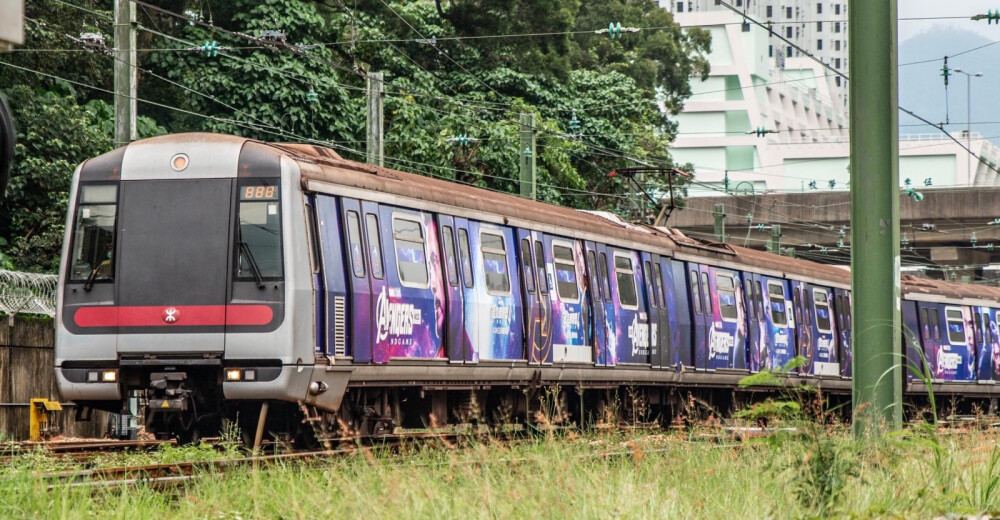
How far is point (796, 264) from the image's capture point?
87.5ft

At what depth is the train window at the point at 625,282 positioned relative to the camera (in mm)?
20688

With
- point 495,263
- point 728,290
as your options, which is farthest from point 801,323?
point 495,263

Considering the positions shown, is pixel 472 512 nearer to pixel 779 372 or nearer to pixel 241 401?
pixel 779 372

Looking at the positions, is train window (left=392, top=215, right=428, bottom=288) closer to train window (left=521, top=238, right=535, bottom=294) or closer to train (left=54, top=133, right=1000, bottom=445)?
train (left=54, top=133, right=1000, bottom=445)

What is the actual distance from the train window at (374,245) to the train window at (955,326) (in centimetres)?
1838

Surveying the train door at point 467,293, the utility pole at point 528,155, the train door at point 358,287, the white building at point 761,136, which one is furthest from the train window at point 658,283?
the white building at point 761,136

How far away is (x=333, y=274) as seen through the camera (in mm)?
14062

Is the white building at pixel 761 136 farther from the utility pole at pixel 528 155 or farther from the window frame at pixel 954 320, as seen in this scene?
the utility pole at pixel 528 155

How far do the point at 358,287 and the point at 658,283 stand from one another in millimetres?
8390

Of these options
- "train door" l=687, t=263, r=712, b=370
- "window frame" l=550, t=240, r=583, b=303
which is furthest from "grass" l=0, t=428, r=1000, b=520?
"train door" l=687, t=263, r=712, b=370

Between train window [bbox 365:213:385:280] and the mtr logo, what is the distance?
202cm

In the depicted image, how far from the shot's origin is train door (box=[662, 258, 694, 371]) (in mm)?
22188

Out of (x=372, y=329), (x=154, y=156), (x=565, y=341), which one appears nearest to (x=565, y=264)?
(x=565, y=341)

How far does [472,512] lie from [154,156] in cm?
735
